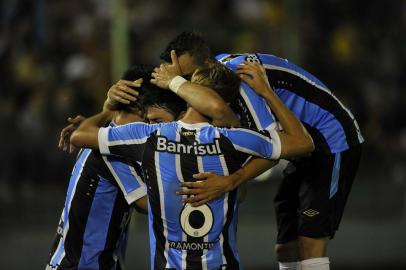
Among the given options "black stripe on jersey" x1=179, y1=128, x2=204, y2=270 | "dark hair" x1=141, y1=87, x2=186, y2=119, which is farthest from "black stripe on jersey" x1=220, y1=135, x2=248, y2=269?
"dark hair" x1=141, y1=87, x2=186, y2=119

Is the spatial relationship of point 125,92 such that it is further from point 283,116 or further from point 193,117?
point 283,116

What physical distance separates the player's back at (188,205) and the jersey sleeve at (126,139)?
5cm

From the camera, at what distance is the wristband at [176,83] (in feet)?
15.1

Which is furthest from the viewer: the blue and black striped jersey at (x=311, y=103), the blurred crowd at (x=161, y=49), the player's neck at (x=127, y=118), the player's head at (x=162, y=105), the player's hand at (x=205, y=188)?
the blurred crowd at (x=161, y=49)

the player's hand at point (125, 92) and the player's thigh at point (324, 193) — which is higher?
the player's hand at point (125, 92)

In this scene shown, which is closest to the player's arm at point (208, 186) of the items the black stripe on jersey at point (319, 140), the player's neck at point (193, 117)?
the player's neck at point (193, 117)

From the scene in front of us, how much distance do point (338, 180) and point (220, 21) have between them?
7.04 metres

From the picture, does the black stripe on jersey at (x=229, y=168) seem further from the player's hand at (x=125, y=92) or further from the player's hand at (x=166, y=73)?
the player's hand at (x=125, y=92)

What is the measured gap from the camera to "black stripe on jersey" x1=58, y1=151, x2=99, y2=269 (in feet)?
16.4

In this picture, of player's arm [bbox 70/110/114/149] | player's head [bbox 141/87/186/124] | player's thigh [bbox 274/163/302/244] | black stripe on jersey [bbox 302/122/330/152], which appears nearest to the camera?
player's arm [bbox 70/110/114/149]

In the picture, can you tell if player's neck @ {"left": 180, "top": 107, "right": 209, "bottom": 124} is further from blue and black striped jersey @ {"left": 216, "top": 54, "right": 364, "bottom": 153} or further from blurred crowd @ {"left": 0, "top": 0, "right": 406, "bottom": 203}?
blurred crowd @ {"left": 0, "top": 0, "right": 406, "bottom": 203}

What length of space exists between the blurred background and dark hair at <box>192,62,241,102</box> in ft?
11.8

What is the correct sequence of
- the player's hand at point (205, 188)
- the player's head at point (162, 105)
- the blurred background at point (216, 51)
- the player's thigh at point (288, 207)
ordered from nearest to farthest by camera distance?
the player's hand at point (205, 188), the player's head at point (162, 105), the player's thigh at point (288, 207), the blurred background at point (216, 51)

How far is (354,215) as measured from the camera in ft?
31.7
